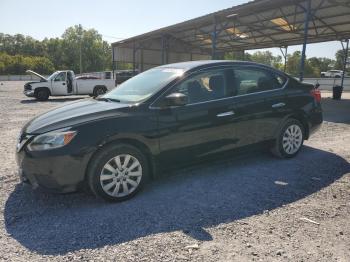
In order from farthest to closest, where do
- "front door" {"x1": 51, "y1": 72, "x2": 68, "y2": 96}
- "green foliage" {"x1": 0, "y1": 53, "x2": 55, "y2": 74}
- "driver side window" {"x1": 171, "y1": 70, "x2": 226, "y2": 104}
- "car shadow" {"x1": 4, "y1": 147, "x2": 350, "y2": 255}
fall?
"green foliage" {"x1": 0, "y1": 53, "x2": 55, "y2": 74} < "front door" {"x1": 51, "y1": 72, "x2": 68, "y2": 96} < "driver side window" {"x1": 171, "y1": 70, "x2": 226, "y2": 104} < "car shadow" {"x1": 4, "y1": 147, "x2": 350, "y2": 255}

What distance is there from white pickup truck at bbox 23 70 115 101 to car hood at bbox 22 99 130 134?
1584 cm

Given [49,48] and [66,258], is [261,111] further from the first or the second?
[49,48]

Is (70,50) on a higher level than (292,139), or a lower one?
higher

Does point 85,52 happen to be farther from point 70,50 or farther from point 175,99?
point 175,99

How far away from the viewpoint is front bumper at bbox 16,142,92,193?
3564 mm

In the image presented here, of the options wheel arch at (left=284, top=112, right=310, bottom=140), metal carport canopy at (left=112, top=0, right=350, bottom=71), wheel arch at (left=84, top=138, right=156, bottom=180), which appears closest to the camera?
wheel arch at (left=84, top=138, right=156, bottom=180)

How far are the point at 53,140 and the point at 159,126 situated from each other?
1279 mm

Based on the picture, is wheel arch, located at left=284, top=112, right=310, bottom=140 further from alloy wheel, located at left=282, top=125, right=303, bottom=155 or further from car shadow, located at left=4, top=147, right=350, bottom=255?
car shadow, located at left=4, top=147, right=350, bottom=255

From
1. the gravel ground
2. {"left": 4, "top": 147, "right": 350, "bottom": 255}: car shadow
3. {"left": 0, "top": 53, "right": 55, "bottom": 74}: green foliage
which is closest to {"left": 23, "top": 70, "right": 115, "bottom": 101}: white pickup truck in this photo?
the gravel ground

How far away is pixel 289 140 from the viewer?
220 inches

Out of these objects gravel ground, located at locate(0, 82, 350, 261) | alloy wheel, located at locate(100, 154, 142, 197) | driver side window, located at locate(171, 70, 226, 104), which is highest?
driver side window, located at locate(171, 70, 226, 104)

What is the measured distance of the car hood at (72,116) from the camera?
12.4 feet

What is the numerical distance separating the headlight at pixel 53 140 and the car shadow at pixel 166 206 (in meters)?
0.77

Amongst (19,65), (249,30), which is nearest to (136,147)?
(249,30)
